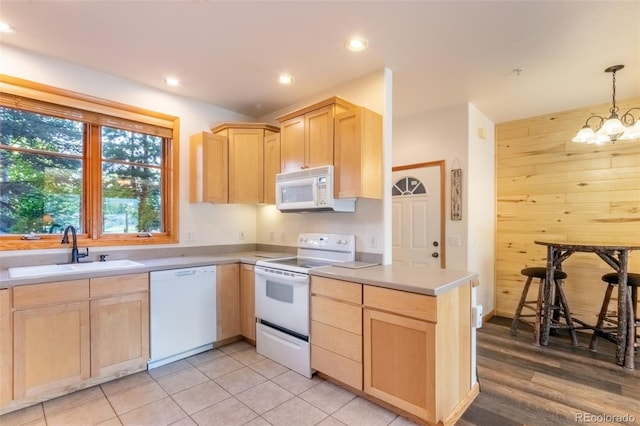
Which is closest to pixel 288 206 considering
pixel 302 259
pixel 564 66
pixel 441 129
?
pixel 302 259

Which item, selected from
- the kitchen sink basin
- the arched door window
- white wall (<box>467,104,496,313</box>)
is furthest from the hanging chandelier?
the kitchen sink basin

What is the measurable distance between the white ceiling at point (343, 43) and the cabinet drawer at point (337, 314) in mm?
1983

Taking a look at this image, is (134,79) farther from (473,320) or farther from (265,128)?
(473,320)

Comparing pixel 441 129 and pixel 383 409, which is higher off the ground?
pixel 441 129

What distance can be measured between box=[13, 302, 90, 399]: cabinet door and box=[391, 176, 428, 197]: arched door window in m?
3.52

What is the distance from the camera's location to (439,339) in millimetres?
1860

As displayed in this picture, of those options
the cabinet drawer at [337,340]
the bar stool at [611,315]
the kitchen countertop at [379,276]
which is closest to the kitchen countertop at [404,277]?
the kitchen countertop at [379,276]

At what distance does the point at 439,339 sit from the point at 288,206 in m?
1.76

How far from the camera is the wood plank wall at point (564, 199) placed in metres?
3.43

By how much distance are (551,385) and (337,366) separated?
1692 millimetres

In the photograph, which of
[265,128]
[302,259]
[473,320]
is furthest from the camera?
[265,128]

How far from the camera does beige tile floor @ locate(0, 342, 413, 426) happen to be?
1996 millimetres

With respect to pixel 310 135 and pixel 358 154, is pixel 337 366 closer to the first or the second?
pixel 358 154

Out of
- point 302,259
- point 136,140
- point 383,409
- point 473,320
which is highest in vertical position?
point 136,140
